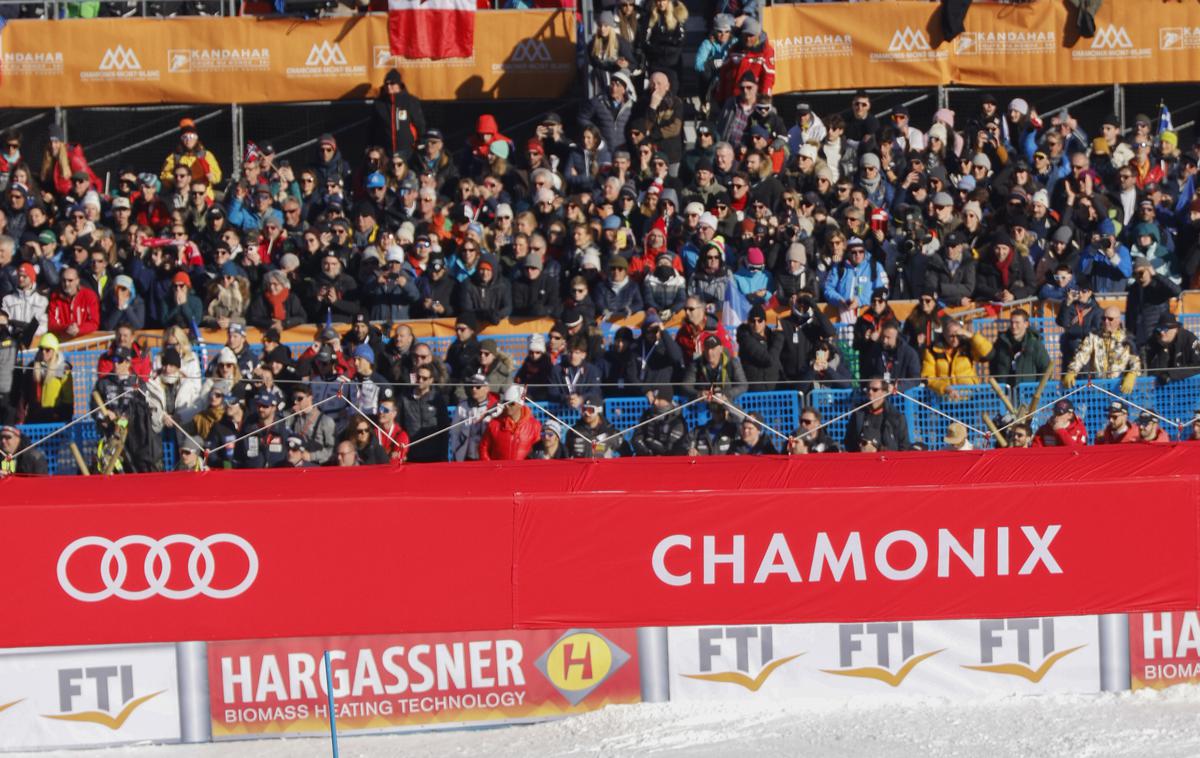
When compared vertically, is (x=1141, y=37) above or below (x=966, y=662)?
above

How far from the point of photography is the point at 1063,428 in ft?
45.8

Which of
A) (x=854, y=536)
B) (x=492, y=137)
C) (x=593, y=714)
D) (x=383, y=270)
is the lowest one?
(x=593, y=714)

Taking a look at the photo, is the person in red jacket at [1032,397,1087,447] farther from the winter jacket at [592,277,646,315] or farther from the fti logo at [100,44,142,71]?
the fti logo at [100,44,142,71]

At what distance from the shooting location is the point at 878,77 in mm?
19516

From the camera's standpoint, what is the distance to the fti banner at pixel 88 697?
1128 centimetres

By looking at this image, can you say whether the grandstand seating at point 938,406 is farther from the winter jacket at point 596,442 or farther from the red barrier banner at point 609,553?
the red barrier banner at point 609,553

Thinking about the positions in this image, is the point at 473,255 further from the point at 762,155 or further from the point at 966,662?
the point at 966,662

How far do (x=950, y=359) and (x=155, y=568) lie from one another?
6542 millimetres

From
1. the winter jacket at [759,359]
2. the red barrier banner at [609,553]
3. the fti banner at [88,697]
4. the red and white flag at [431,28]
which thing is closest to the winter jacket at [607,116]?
the red and white flag at [431,28]

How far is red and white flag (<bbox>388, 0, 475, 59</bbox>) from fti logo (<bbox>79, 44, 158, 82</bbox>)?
256 cm

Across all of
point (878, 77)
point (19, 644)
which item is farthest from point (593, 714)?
point (878, 77)

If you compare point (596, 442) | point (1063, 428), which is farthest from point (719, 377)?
point (1063, 428)

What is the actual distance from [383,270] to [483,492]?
500 centimetres

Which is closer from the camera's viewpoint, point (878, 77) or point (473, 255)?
point (473, 255)
